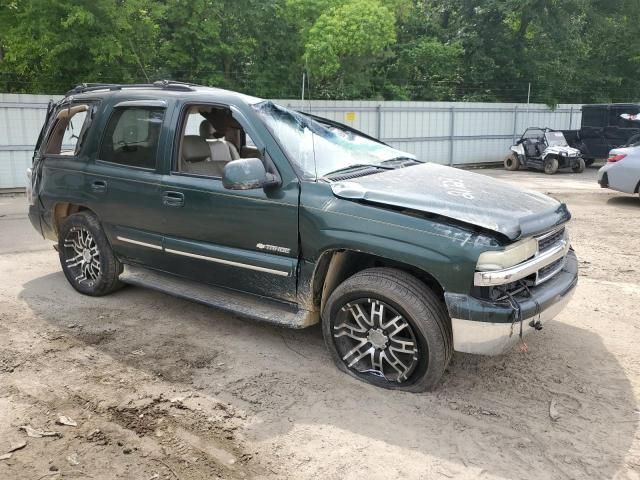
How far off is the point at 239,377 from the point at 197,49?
56.7 ft

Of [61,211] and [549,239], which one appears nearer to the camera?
[549,239]

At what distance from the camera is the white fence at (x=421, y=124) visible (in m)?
12.8

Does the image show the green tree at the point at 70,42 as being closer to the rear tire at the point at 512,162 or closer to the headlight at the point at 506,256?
the rear tire at the point at 512,162

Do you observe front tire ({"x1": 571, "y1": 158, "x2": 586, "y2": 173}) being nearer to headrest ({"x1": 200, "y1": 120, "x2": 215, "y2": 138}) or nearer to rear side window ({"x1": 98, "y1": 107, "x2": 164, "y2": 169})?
headrest ({"x1": 200, "y1": 120, "x2": 215, "y2": 138})

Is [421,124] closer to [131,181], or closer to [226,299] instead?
[131,181]

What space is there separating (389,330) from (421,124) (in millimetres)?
16470

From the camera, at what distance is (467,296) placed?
11.0 ft

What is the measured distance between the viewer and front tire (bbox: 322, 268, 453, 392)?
138 inches

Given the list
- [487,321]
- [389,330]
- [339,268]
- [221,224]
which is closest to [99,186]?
[221,224]

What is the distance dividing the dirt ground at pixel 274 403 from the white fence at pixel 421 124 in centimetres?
883

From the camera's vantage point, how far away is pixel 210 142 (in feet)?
16.4

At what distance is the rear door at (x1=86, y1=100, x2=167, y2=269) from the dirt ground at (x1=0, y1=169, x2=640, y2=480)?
2.23ft

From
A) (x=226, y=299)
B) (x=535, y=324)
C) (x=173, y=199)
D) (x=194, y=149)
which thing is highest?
(x=194, y=149)

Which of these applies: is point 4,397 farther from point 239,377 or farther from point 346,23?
point 346,23
